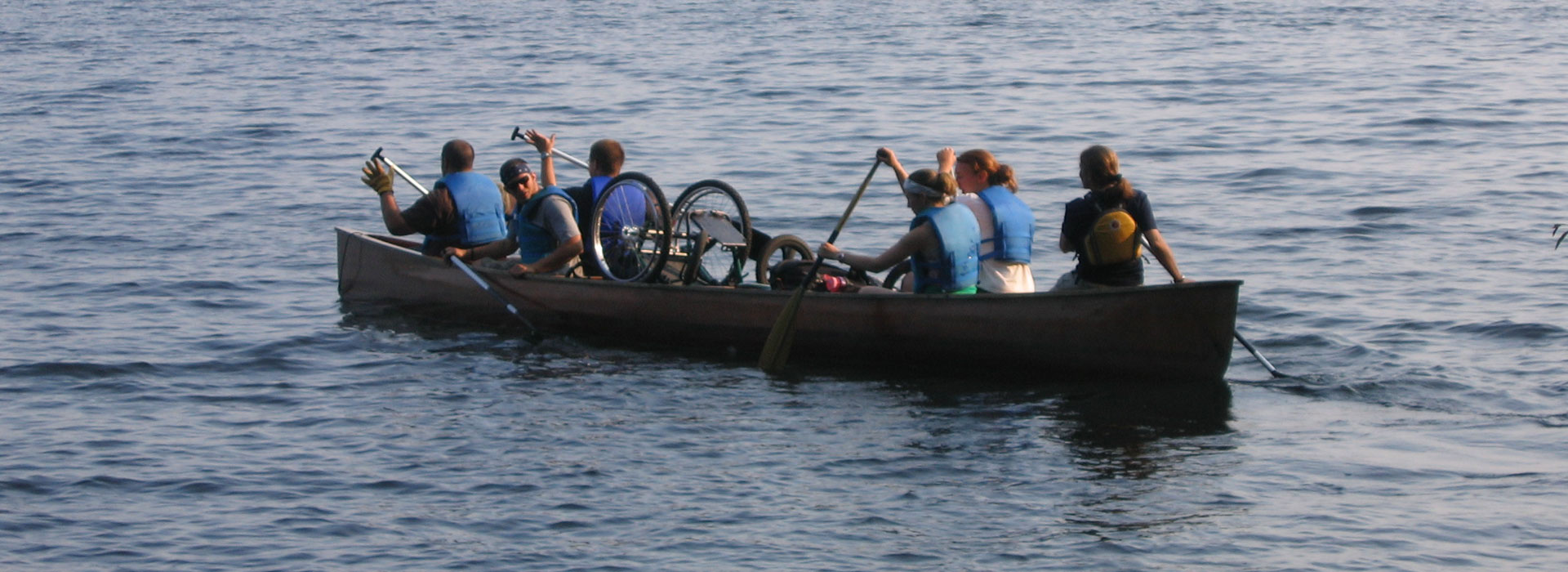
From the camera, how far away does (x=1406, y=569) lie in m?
7.49

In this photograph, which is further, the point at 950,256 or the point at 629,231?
the point at 629,231

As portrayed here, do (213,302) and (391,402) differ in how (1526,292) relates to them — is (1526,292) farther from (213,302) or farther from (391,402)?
(213,302)

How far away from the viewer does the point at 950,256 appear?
33.4 ft

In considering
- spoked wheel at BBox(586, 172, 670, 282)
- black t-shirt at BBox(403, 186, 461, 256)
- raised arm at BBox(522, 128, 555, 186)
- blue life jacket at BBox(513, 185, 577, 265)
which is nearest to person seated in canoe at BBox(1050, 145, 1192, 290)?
spoked wheel at BBox(586, 172, 670, 282)

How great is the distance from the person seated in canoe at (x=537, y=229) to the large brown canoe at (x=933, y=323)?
139mm

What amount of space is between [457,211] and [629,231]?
1.36m

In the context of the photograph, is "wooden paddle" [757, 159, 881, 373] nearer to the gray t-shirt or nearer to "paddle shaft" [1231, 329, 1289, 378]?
the gray t-shirt

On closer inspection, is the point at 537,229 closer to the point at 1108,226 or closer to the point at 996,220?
the point at 996,220

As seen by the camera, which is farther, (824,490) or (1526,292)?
(1526,292)

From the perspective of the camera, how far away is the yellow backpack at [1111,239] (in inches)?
386

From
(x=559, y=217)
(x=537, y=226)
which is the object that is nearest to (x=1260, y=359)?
(x=559, y=217)

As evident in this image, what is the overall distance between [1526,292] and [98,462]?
367 inches

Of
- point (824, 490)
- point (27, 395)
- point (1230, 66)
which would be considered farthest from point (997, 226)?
point (1230, 66)

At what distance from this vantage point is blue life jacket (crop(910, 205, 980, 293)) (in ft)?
33.1
